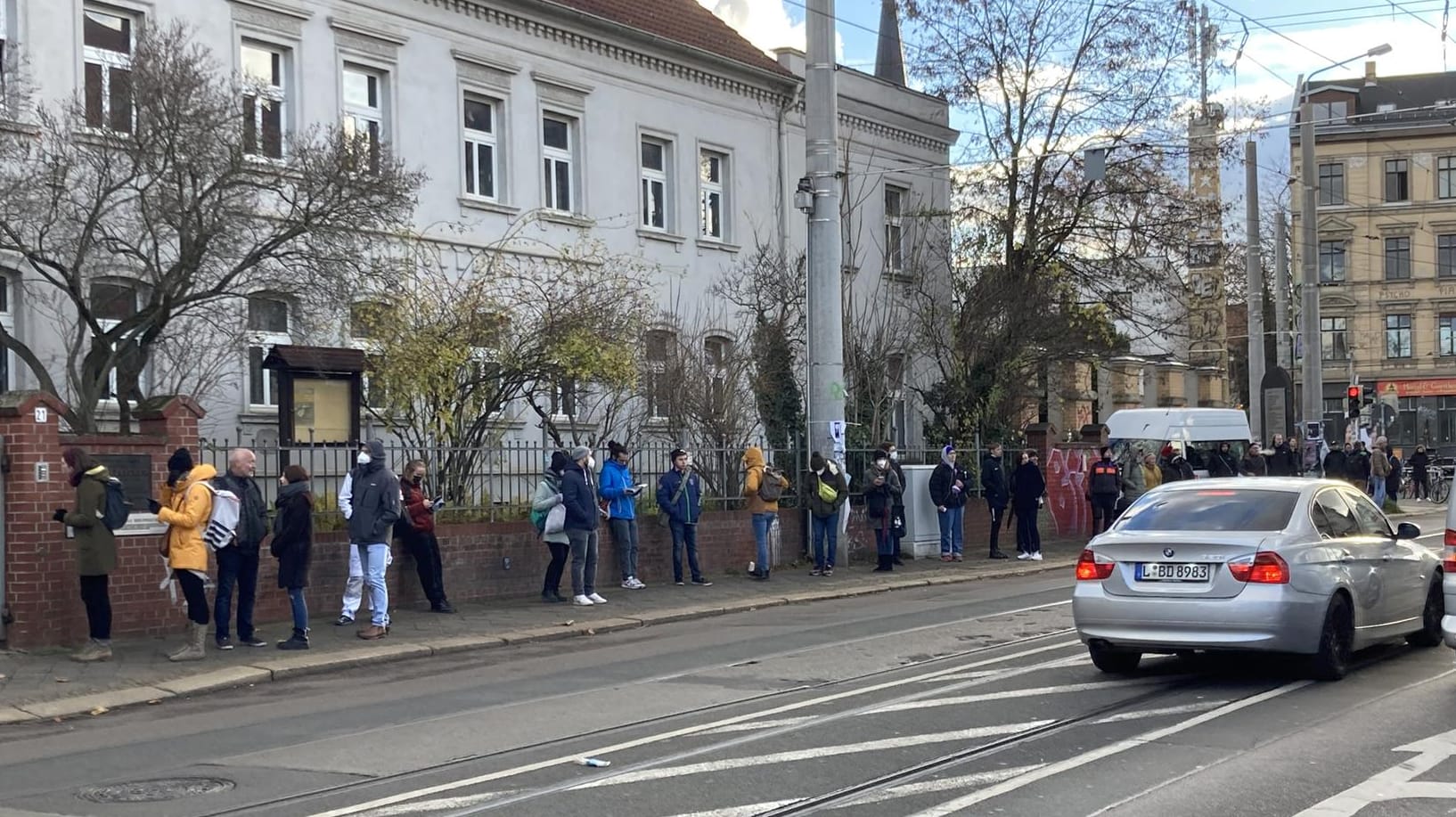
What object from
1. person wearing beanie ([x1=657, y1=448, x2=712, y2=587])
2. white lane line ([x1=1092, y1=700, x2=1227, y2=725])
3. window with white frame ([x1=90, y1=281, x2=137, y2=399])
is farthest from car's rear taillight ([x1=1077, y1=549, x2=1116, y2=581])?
window with white frame ([x1=90, y1=281, x2=137, y2=399])

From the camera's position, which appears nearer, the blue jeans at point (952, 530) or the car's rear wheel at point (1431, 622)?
the car's rear wheel at point (1431, 622)

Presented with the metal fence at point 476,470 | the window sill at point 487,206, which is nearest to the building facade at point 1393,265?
the window sill at point 487,206

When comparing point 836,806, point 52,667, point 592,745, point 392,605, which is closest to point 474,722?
point 592,745

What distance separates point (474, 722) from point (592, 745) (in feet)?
4.19

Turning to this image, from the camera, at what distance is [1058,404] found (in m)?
39.8

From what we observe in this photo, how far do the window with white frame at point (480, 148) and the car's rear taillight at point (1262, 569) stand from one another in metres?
17.0

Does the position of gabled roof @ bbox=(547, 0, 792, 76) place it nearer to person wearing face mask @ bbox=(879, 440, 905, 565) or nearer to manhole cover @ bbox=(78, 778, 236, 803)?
person wearing face mask @ bbox=(879, 440, 905, 565)

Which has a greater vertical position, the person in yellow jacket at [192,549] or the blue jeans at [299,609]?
the person in yellow jacket at [192,549]

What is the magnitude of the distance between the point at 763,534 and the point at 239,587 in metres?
8.07

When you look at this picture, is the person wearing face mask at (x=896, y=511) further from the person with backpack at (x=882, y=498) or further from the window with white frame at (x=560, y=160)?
the window with white frame at (x=560, y=160)

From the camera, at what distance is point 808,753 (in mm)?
8195

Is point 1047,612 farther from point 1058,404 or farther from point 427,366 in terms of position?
point 1058,404

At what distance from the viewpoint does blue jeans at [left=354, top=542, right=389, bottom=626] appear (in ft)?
46.5

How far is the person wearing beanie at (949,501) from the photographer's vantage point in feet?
74.1
